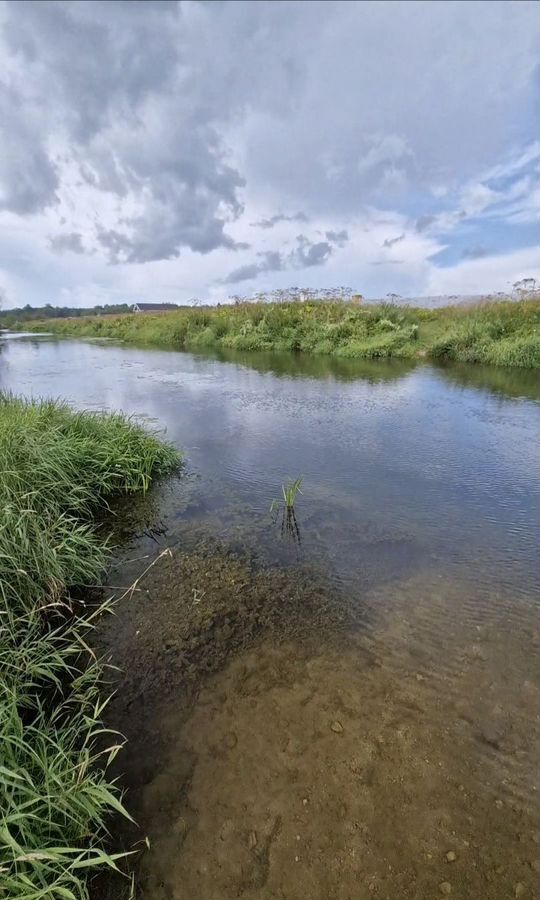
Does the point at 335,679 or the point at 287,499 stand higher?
the point at 287,499

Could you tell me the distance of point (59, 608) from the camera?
3.28m

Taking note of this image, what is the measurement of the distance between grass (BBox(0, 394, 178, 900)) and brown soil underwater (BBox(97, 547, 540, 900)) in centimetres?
23

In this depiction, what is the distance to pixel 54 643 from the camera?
3018mm

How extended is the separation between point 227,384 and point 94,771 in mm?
10266

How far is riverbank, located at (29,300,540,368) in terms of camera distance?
14562 mm

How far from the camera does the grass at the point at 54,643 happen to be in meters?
1.66

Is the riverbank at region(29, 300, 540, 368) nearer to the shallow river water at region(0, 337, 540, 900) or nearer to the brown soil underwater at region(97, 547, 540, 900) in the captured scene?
the shallow river water at region(0, 337, 540, 900)

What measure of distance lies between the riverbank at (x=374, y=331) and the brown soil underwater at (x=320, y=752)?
1341 centimetres

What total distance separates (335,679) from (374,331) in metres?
16.9

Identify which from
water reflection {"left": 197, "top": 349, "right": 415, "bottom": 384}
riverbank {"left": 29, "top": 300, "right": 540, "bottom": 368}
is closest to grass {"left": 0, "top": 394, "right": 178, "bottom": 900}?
water reflection {"left": 197, "top": 349, "right": 415, "bottom": 384}

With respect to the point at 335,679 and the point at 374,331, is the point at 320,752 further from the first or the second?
the point at 374,331

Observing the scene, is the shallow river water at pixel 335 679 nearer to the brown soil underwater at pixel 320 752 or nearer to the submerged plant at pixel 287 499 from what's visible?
the brown soil underwater at pixel 320 752

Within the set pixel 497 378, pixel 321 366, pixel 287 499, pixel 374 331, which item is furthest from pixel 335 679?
pixel 374 331

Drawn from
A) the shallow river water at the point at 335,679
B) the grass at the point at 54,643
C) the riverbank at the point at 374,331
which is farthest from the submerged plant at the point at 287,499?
the riverbank at the point at 374,331
